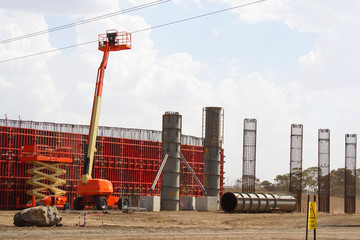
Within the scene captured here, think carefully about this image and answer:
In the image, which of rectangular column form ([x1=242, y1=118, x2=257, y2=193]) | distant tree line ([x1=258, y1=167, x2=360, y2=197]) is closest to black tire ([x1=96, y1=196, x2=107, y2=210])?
rectangular column form ([x1=242, y1=118, x2=257, y2=193])

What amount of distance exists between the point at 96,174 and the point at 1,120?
9.50 m

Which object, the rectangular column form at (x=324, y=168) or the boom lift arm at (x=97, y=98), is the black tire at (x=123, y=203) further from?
the rectangular column form at (x=324, y=168)

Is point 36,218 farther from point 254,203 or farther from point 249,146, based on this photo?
point 249,146

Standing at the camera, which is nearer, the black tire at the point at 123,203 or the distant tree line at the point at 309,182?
the black tire at the point at 123,203

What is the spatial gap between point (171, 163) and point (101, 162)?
599 cm

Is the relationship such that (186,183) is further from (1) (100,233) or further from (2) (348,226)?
(1) (100,233)

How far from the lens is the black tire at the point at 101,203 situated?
42.8 meters

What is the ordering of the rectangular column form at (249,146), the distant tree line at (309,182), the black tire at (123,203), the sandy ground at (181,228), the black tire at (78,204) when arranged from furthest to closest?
1. the distant tree line at (309,182)
2. the rectangular column form at (249,146)
3. the black tire at (123,203)
4. the black tire at (78,204)
5. the sandy ground at (181,228)

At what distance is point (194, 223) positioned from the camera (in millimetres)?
37094

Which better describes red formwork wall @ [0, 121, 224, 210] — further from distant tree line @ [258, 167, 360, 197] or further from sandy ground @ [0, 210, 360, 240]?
distant tree line @ [258, 167, 360, 197]

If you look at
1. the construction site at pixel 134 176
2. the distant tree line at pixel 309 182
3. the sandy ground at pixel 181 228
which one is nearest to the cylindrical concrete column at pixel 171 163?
the construction site at pixel 134 176

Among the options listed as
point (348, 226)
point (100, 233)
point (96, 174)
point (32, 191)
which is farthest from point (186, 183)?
point (100, 233)

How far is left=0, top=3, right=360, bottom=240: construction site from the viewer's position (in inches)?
1553

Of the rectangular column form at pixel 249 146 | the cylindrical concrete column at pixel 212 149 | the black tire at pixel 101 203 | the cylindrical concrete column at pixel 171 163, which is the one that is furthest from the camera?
the rectangular column form at pixel 249 146
